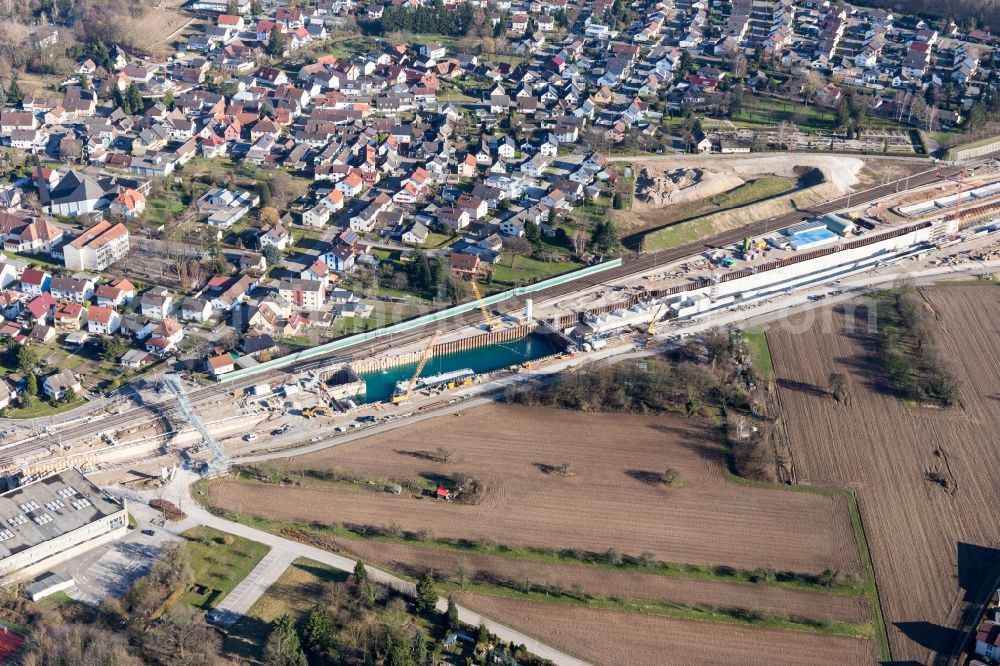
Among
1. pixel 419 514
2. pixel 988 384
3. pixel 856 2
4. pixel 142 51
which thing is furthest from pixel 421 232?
pixel 856 2

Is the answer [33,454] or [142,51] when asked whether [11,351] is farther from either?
[142,51]

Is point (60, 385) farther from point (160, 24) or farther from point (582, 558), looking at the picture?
point (160, 24)

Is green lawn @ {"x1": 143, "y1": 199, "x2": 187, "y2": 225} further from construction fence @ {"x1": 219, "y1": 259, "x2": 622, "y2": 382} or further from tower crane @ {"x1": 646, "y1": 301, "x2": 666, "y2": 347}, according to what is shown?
tower crane @ {"x1": 646, "y1": 301, "x2": 666, "y2": 347}

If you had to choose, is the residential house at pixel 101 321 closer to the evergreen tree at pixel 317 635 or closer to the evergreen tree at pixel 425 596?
the evergreen tree at pixel 317 635

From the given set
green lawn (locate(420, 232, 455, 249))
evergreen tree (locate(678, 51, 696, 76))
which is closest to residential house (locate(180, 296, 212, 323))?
green lawn (locate(420, 232, 455, 249))

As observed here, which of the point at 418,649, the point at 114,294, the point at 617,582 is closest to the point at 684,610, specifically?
the point at 617,582

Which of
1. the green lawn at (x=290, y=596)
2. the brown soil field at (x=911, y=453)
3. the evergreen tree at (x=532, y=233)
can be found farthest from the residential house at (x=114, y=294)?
the brown soil field at (x=911, y=453)
